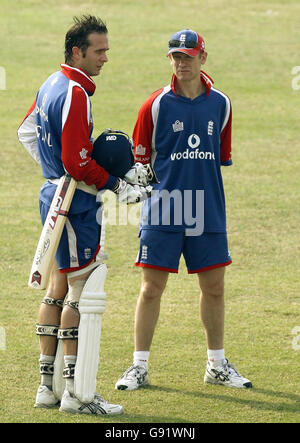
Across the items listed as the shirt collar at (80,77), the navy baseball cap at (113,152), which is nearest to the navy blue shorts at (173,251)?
the navy baseball cap at (113,152)

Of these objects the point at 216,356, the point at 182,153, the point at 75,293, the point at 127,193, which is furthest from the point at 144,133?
the point at 216,356

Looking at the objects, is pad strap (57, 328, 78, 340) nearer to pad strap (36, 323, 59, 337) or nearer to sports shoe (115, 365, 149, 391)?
pad strap (36, 323, 59, 337)

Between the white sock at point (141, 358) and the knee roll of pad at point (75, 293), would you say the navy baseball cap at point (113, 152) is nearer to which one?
the knee roll of pad at point (75, 293)

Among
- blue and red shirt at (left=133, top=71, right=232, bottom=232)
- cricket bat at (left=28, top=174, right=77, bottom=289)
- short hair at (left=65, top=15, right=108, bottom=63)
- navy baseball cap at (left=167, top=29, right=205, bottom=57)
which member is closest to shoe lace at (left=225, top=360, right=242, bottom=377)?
blue and red shirt at (left=133, top=71, right=232, bottom=232)

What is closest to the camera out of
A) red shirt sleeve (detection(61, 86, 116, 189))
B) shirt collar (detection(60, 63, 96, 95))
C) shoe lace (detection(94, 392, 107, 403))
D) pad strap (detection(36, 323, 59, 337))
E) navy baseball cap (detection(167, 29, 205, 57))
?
red shirt sleeve (detection(61, 86, 116, 189))

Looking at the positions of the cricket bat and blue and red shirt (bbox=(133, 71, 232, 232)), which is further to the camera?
blue and red shirt (bbox=(133, 71, 232, 232))

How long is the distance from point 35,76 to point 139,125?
9327 mm

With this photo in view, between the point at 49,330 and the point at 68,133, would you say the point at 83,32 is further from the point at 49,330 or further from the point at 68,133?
the point at 49,330

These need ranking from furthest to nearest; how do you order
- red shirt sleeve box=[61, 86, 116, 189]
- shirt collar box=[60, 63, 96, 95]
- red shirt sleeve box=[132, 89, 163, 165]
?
red shirt sleeve box=[132, 89, 163, 165]
shirt collar box=[60, 63, 96, 95]
red shirt sleeve box=[61, 86, 116, 189]

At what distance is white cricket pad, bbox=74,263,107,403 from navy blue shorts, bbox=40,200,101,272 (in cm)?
10

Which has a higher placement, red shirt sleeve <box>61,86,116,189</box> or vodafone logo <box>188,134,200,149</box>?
vodafone logo <box>188,134,200,149</box>

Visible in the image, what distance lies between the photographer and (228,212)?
954 cm

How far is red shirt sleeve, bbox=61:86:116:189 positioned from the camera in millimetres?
4945

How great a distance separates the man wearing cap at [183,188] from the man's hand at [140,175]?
1.14ft
